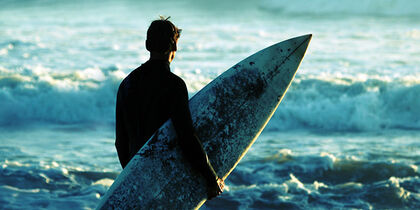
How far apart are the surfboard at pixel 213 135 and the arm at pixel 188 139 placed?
0.40 ft

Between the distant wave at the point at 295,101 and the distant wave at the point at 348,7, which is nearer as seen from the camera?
the distant wave at the point at 295,101

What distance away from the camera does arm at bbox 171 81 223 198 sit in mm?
2461

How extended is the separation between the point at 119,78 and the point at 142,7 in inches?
707

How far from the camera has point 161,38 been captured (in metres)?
2.53

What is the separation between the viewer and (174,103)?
246cm

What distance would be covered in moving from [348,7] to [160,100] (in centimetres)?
2536

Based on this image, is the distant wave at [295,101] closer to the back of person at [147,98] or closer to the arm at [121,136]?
the arm at [121,136]

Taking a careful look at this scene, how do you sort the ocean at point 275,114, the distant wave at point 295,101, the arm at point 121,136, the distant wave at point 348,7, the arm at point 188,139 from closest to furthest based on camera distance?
the arm at point 188,139 → the arm at point 121,136 → the ocean at point 275,114 → the distant wave at point 295,101 → the distant wave at point 348,7

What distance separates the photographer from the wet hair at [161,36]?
252cm

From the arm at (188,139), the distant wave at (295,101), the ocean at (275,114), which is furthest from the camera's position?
the distant wave at (295,101)

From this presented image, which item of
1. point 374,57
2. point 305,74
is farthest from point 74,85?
point 374,57

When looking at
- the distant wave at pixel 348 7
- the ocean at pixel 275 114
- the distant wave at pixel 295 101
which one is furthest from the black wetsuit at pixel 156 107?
the distant wave at pixel 348 7

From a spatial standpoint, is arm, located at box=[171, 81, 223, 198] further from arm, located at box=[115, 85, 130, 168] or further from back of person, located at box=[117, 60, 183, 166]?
arm, located at box=[115, 85, 130, 168]

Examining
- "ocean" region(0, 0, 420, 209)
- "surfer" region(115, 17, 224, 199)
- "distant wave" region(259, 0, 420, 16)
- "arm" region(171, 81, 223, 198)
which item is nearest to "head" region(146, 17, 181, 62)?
"surfer" region(115, 17, 224, 199)
